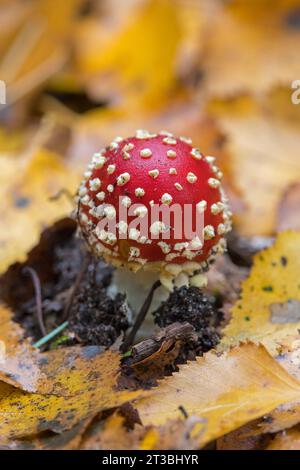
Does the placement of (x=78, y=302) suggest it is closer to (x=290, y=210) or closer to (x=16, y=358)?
(x=16, y=358)

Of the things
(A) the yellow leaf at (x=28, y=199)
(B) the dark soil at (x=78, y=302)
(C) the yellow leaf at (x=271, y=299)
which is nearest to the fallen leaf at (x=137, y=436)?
(B) the dark soil at (x=78, y=302)

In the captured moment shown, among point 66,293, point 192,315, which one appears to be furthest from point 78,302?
point 192,315

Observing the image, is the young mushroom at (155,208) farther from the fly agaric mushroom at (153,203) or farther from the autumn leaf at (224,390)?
the autumn leaf at (224,390)

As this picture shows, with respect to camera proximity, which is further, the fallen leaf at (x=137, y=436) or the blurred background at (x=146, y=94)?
the blurred background at (x=146, y=94)

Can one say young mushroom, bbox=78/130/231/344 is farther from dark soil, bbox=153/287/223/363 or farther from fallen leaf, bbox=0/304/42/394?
fallen leaf, bbox=0/304/42/394

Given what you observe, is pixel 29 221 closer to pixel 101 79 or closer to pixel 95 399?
pixel 95 399

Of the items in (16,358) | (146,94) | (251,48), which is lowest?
(16,358)
